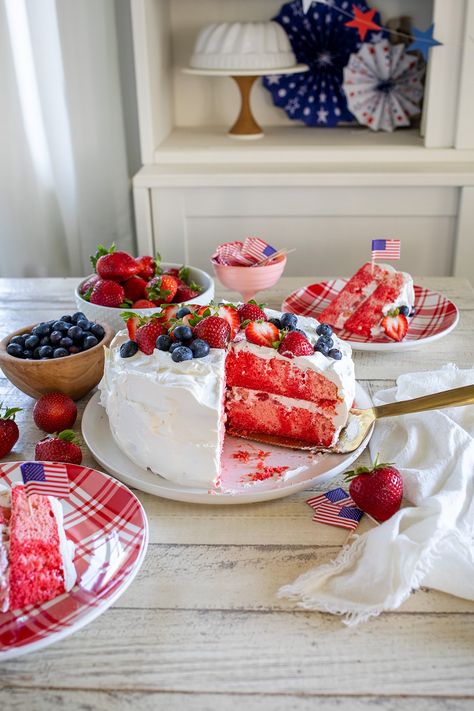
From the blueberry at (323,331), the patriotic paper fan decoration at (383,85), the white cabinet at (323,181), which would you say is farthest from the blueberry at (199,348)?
the patriotic paper fan decoration at (383,85)

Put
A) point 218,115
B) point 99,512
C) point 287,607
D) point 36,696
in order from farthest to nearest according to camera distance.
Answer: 1. point 218,115
2. point 99,512
3. point 287,607
4. point 36,696

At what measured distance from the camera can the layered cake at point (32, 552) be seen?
3.23 ft

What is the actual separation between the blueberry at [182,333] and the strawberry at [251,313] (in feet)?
0.53

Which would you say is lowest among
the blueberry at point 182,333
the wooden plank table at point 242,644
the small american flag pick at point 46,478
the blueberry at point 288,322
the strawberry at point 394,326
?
the strawberry at point 394,326

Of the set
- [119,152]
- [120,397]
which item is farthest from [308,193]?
[120,397]

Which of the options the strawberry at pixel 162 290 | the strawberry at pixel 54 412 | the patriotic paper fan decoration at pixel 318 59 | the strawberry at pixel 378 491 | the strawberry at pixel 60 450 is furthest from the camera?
the patriotic paper fan decoration at pixel 318 59

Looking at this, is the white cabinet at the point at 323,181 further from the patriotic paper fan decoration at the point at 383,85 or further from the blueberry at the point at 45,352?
the blueberry at the point at 45,352

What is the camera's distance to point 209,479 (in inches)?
49.8

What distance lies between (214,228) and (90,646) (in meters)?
1.94

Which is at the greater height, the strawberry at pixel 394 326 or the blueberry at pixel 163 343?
the blueberry at pixel 163 343

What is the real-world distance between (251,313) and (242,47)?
147 centimetres

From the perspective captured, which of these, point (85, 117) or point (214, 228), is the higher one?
point (85, 117)

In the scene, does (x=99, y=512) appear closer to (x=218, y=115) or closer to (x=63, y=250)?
(x=63, y=250)

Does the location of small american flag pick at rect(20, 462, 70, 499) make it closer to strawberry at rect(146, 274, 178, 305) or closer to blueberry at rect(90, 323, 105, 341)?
blueberry at rect(90, 323, 105, 341)
